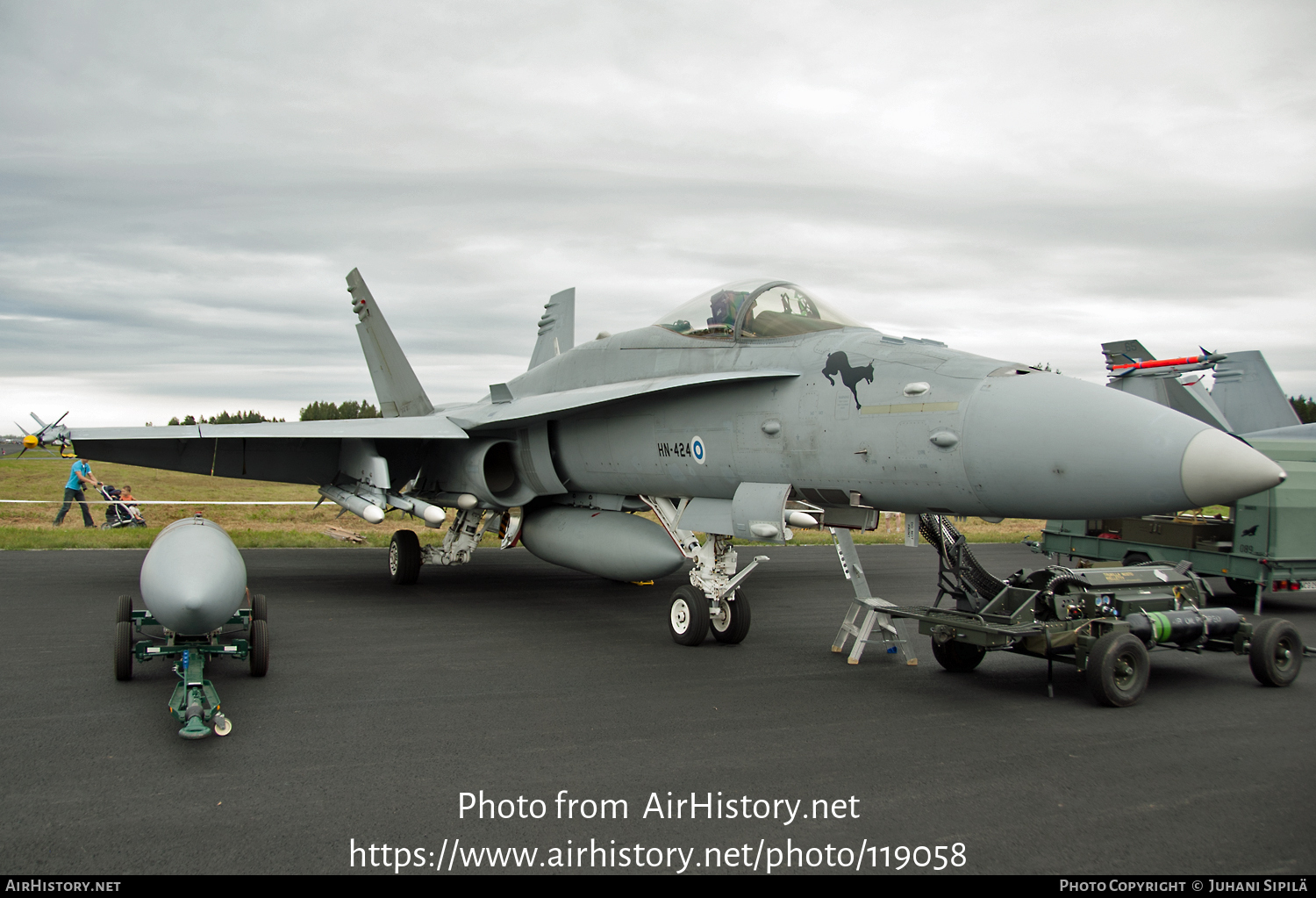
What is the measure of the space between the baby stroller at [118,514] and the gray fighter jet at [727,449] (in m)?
7.34

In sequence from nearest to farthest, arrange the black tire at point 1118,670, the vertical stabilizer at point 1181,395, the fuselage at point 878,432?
1. the fuselage at point 878,432
2. the black tire at point 1118,670
3. the vertical stabilizer at point 1181,395

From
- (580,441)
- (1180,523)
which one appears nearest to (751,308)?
(580,441)

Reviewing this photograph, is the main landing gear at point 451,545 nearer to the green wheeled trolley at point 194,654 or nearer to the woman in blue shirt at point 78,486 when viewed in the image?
the green wheeled trolley at point 194,654

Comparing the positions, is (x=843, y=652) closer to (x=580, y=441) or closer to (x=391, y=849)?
(x=580, y=441)

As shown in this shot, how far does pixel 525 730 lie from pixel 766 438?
10.3 feet

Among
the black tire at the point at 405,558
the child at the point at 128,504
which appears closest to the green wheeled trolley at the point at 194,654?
the black tire at the point at 405,558

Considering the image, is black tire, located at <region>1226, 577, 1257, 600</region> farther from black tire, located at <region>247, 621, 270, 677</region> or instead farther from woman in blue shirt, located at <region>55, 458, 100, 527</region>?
woman in blue shirt, located at <region>55, 458, 100, 527</region>

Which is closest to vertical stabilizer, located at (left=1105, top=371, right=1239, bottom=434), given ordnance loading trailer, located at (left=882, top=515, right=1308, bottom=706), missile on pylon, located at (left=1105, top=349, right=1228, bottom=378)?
missile on pylon, located at (left=1105, top=349, right=1228, bottom=378)

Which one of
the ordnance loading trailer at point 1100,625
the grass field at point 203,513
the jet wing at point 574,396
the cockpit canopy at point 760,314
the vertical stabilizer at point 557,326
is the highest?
the vertical stabilizer at point 557,326

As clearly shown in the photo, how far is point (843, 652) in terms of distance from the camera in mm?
7574

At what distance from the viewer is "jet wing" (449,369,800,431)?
709 cm

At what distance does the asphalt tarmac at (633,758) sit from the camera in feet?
11.5

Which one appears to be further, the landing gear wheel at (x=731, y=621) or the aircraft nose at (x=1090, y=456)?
the landing gear wheel at (x=731, y=621)

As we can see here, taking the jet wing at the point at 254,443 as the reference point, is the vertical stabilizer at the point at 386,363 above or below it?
above
